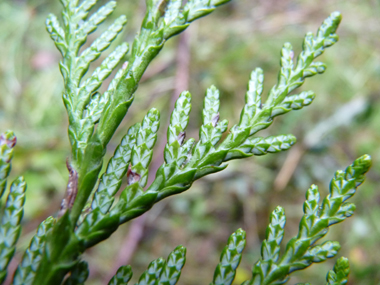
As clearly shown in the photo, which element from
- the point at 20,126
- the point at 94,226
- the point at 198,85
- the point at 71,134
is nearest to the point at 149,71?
the point at 198,85

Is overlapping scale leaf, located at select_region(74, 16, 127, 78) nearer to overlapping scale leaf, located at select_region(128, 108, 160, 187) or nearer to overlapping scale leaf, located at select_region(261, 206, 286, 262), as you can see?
overlapping scale leaf, located at select_region(128, 108, 160, 187)

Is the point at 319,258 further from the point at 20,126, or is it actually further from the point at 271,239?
the point at 20,126

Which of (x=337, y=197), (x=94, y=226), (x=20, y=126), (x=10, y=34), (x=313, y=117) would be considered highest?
(x=10, y=34)

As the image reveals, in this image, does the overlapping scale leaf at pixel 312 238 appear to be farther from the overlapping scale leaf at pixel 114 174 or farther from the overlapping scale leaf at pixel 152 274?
the overlapping scale leaf at pixel 114 174

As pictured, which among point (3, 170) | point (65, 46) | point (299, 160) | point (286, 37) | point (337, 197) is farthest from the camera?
point (286, 37)

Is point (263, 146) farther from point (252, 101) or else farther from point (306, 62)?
point (306, 62)

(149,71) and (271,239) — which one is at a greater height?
(149,71)

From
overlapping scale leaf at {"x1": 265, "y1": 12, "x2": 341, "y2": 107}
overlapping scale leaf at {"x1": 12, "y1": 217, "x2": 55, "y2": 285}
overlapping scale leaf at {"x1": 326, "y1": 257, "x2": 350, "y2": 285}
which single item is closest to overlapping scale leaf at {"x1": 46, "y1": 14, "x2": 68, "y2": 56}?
overlapping scale leaf at {"x1": 12, "y1": 217, "x2": 55, "y2": 285}
